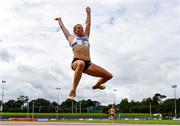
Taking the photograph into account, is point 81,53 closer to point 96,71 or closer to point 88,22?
point 96,71

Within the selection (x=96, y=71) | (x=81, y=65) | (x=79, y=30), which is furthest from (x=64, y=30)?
(x=96, y=71)

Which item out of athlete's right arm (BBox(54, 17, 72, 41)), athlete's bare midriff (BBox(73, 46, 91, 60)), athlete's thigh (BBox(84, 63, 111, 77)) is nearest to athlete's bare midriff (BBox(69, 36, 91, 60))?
athlete's bare midriff (BBox(73, 46, 91, 60))

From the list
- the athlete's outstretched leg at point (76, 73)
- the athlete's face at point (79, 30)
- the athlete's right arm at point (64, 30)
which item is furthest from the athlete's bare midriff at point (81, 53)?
the athlete's right arm at point (64, 30)

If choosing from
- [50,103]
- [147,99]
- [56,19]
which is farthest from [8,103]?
[56,19]

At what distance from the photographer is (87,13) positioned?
12.2 meters

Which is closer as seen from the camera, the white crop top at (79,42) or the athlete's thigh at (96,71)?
the athlete's thigh at (96,71)

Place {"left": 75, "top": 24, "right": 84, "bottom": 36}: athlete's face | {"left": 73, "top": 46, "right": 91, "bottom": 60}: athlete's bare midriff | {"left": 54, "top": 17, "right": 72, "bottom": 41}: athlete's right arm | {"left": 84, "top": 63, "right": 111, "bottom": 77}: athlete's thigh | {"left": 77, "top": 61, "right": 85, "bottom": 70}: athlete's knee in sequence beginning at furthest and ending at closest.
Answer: {"left": 54, "top": 17, "right": 72, "bottom": 41}: athlete's right arm
{"left": 75, "top": 24, "right": 84, "bottom": 36}: athlete's face
{"left": 73, "top": 46, "right": 91, "bottom": 60}: athlete's bare midriff
{"left": 84, "top": 63, "right": 111, "bottom": 77}: athlete's thigh
{"left": 77, "top": 61, "right": 85, "bottom": 70}: athlete's knee

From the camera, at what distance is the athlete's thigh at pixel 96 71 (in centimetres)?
1149

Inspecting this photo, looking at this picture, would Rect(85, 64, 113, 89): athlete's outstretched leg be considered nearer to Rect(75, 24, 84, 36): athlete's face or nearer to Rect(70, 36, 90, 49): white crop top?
Rect(70, 36, 90, 49): white crop top

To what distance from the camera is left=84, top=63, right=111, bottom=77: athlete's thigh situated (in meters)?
11.5

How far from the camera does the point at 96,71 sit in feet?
38.0

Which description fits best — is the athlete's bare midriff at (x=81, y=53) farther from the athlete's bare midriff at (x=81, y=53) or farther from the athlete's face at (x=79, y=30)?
the athlete's face at (x=79, y=30)

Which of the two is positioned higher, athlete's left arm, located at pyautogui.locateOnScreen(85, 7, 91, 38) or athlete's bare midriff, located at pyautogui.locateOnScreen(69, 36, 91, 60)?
athlete's left arm, located at pyautogui.locateOnScreen(85, 7, 91, 38)

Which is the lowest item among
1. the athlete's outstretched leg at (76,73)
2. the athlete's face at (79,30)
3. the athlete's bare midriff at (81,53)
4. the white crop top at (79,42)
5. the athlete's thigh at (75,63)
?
the athlete's outstretched leg at (76,73)
